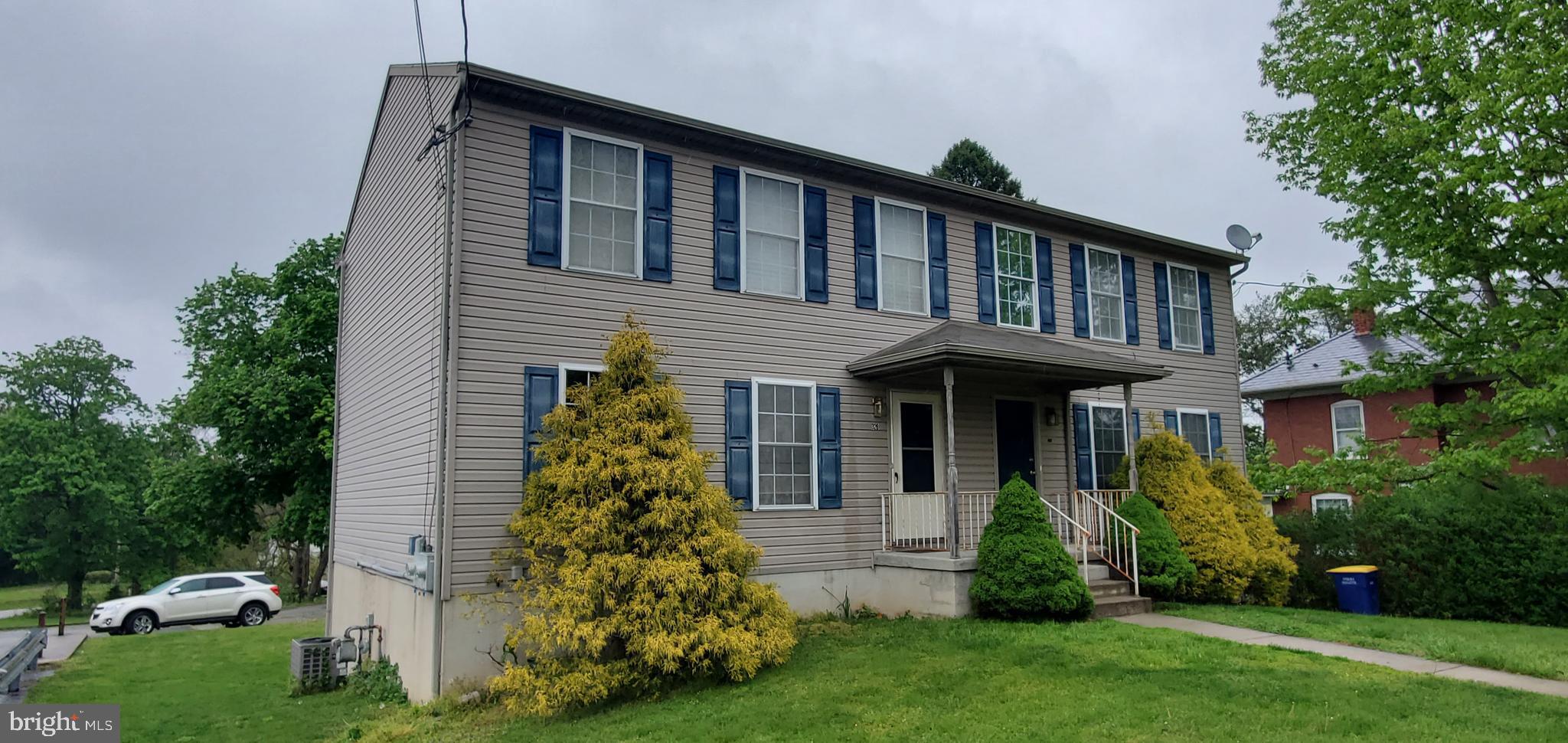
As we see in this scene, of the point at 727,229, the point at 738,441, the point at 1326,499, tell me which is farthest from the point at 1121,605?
the point at 1326,499

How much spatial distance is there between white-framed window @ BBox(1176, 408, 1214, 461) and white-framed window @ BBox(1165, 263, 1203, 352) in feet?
3.45

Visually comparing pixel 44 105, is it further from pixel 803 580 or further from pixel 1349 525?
pixel 1349 525

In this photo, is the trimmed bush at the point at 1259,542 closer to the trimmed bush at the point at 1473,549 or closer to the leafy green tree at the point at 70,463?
the trimmed bush at the point at 1473,549

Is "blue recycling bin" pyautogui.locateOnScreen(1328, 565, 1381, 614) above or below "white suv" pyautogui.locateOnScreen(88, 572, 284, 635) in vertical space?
above

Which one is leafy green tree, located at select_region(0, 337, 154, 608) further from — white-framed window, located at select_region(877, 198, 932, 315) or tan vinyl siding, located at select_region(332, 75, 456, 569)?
white-framed window, located at select_region(877, 198, 932, 315)

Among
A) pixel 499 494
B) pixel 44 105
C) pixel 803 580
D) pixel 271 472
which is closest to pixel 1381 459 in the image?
pixel 803 580

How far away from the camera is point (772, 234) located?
10258 mm

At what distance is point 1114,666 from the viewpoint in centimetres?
688

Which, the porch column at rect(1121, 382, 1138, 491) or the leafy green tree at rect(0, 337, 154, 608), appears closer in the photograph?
the porch column at rect(1121, 382, 1138, 491)

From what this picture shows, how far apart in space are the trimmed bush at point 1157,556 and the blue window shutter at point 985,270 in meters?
3.09

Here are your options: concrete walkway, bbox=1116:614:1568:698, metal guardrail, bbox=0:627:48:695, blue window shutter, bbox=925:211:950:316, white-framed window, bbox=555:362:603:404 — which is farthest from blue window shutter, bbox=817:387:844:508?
metal guardrail, bbox=0:627:48:695

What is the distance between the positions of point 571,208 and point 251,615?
16673mm

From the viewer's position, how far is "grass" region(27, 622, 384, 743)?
8211 mm

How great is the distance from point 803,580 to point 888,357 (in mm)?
2714
